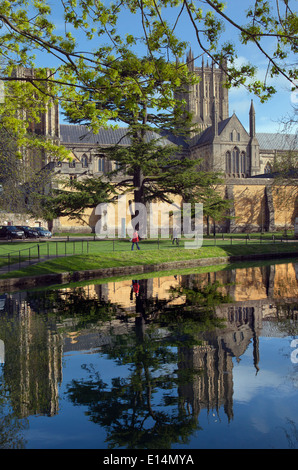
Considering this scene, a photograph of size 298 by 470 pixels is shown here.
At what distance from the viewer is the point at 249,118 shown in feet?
252

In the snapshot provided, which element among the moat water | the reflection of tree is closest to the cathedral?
the moat water

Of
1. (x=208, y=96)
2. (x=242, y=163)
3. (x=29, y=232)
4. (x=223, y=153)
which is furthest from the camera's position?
(x=208, y=96)

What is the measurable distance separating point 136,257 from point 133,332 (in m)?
14.4

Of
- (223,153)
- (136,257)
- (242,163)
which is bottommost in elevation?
(136,257)

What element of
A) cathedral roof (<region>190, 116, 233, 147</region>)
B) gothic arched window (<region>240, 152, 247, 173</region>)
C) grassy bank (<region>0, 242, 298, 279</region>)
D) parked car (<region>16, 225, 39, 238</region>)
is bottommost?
grassy bank (<region>0, 242, 298, 279</region>)

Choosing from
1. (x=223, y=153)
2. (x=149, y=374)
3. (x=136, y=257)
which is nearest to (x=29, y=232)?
(x=136, y=257)

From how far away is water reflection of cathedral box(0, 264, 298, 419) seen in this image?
21.0 feet

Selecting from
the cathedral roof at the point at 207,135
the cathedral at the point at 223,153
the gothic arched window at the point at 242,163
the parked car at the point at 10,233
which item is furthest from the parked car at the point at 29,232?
the gothic arched window at the point at 242,163

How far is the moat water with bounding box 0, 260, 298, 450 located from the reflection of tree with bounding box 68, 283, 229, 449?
0.02 meters

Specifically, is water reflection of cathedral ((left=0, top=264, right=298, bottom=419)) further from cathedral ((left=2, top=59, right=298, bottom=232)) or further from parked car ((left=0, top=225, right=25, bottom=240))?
parked car ((left=0, top=225, right=25, bottom=240))

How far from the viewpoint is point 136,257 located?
79.6 ft

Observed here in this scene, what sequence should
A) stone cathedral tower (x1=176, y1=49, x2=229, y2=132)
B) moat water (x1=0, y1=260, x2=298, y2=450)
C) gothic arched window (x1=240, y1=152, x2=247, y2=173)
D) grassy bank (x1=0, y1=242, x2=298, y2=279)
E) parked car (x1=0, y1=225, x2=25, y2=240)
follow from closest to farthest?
moat water (x1=0, y1=260, x2=298, y2=450), grassy bank (x1=0, y1=242, x2=298, y2=279), parked car (x1=0, y1=225, x2=25, y2=240), gothic arched window (x1=240, y1=152, x2=247, y2=173), stone cathedral tower (x1=176, y1=49, x2=229, y2=132)

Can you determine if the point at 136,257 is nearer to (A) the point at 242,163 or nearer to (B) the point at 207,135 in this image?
(A) the point at 242,163

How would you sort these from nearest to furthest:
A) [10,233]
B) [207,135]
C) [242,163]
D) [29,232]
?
[10,233]
[29,232]
[242,163]
[207,135]
